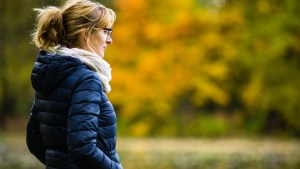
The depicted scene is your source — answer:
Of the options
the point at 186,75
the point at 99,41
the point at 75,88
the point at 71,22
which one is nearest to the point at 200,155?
the point at 186,75

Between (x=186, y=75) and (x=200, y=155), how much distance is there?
955cm

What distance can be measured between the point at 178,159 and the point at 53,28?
1480cm

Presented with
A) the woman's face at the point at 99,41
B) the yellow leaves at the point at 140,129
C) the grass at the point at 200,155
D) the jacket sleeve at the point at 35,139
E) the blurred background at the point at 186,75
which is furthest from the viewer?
Answer: the yellow leaves at the point at 140,129

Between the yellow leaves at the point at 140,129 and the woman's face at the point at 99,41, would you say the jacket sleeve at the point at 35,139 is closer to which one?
the woman's face at the point at 99,41

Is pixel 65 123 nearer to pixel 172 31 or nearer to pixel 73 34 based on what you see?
pixel 73 34

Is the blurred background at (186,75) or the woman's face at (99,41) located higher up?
the blurred background at (186,75)

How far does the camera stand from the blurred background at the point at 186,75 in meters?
25.6

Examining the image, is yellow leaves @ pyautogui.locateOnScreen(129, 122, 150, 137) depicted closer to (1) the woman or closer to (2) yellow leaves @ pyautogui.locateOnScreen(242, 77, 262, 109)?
(2) yellow leaves @ pyautogui.locateOnScreen(242, 77, 262, 109)

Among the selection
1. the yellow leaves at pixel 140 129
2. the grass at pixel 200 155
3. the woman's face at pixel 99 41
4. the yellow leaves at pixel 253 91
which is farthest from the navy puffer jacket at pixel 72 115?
the yellow leaves at pixel 140 129

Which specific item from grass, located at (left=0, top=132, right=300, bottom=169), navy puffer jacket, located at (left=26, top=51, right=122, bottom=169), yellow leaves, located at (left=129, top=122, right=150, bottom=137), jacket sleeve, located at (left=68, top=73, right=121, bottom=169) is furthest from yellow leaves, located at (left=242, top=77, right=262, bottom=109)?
jacket sleeve, located at (left=68, top=73, right=121, bottom=169)

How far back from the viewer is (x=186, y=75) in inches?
1136

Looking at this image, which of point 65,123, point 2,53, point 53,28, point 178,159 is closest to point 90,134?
point 65,123

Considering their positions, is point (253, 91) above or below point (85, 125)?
above

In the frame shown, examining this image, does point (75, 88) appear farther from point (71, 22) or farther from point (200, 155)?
point (200, 155)
